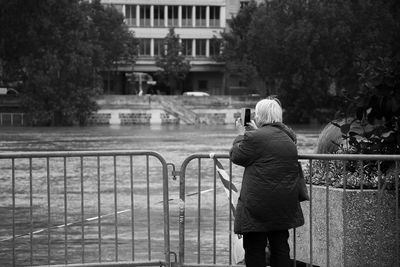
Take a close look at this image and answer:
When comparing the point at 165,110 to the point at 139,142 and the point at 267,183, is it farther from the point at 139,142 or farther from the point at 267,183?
the point at 267,183

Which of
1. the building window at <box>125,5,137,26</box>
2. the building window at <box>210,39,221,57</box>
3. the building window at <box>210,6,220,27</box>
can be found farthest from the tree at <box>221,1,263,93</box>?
the building window at <box>125,5,137,26</box>

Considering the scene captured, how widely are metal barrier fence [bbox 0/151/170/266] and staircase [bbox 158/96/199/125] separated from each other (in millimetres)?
62404

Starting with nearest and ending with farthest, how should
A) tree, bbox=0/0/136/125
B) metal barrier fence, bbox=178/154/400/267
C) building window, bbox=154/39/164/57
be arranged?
metal barrier fence, bbox=178/154/400/267 < tree, bbox=0/0/136/125 < building window, bbox=154/39/164/57

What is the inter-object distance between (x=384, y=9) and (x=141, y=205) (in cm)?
5924

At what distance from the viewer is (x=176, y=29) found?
11762 centimetres

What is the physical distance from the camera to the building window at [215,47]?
113 meters

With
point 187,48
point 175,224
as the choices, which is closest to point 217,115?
point 187,48

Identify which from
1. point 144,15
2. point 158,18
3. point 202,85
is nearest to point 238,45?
point 202,85

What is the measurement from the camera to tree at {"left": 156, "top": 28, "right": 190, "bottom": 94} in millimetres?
106625

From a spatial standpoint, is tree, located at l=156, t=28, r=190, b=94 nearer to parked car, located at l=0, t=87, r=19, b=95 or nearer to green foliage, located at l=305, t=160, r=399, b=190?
parked car, located at l=0, t=87, r=19, b=95

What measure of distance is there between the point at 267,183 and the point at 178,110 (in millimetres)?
80537

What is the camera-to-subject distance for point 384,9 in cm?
7106

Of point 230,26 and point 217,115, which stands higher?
point 230,26

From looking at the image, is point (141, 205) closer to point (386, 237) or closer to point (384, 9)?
point (386, 237)
